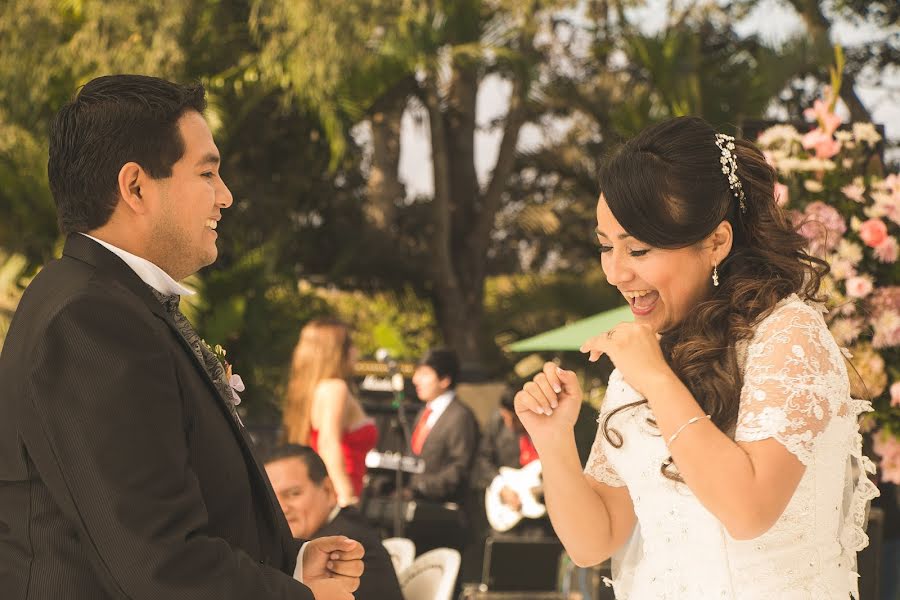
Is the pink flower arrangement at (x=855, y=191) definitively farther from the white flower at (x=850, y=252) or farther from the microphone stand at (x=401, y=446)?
the microphone stand at (x=401, y=446)

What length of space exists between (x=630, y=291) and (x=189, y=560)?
3.52ft

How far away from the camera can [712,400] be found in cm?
235

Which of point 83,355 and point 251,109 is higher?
point 251,109

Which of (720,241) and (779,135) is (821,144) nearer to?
(779,135)

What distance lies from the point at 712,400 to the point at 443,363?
19.8ft

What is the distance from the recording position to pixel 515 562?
7289 mm

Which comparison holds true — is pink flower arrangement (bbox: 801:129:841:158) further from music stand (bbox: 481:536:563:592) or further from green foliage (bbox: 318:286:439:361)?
green foliage (bbox: 318:286:439:361)

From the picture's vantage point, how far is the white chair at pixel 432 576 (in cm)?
402

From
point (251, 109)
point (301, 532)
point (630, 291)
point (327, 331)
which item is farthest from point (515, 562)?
point (251, 109)

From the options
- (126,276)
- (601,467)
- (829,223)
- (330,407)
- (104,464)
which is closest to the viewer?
(104,464)

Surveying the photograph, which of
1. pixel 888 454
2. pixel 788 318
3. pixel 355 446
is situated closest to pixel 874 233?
pixel 888 454

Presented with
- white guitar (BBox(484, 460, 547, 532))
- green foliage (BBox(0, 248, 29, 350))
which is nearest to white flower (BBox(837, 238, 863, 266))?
white guitar (BBox(484, 460, 547, 532))

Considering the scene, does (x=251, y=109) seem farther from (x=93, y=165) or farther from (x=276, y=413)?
(x=93, y=165)

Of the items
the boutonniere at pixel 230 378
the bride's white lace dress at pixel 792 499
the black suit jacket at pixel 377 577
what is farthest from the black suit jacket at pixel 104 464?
the black suit jacket at pixel 377 577
